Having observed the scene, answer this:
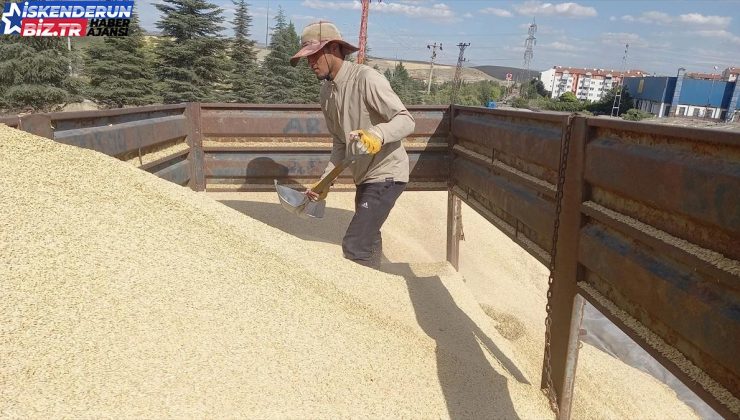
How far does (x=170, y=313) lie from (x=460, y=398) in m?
1.48

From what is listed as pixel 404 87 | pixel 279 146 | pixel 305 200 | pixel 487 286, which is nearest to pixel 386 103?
pixel 305 200

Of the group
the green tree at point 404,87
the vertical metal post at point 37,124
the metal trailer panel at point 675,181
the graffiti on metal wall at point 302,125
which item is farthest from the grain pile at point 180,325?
the green tree at point 404,87

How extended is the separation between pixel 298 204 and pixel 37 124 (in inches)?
78.4

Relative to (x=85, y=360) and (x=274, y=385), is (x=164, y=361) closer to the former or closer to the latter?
(x=85, y=360)

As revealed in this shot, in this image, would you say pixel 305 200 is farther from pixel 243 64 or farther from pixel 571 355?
pixel 243 64

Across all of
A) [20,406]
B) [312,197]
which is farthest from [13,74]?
[20,406]

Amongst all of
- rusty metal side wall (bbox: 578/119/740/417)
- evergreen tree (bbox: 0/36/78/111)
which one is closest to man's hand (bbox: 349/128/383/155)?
rusty metal side wall (bbox: 578/119/740/417)

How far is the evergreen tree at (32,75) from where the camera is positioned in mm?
28641

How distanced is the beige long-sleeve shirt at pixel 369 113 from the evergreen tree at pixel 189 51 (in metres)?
34.4

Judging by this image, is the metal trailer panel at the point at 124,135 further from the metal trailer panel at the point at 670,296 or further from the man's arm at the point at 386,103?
the metal trailer panel at the point at 670,296

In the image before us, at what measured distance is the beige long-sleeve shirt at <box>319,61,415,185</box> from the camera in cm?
372

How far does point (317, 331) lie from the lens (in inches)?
94.3

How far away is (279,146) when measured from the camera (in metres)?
5.14

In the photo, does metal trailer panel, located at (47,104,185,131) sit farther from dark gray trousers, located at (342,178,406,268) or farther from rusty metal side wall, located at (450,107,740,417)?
rusty metal side wall, located at (450,107,740,417)
